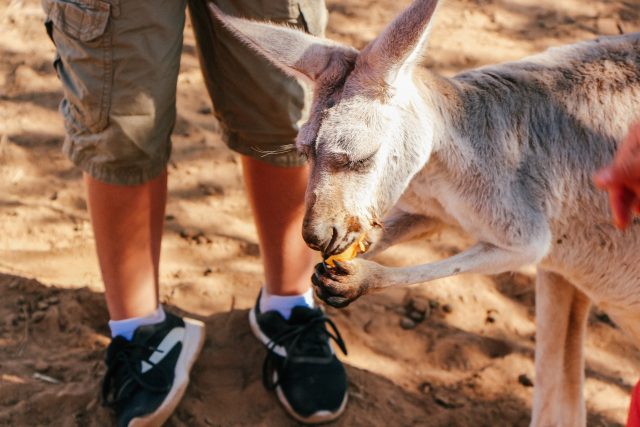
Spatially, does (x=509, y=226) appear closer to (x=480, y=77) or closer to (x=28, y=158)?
(x=480, y=77)

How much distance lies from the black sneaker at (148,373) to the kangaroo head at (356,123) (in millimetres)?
939

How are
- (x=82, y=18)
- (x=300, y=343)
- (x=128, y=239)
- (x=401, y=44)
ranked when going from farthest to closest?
1. (x=300, y=343)
2. (x=128, y=239)
3. (x=82, y=18)
4. (x=401, y=44)

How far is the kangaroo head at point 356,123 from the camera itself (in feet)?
5.98

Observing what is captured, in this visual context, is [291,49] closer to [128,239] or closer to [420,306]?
[128,239]

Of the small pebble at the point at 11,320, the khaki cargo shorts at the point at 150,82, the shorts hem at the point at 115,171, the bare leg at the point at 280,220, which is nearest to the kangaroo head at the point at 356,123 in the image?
the khaki cargo shorts at the point at 150,82

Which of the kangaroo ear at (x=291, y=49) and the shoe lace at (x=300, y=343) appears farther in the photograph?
the shoe lace at (x=300, y=343)

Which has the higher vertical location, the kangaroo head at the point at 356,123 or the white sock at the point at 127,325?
the kangaroo head at the point at 356,123

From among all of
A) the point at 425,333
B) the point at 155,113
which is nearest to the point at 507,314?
the point at 425,333

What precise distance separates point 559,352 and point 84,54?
61.5 inches

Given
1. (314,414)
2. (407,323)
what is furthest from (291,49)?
(407,323)

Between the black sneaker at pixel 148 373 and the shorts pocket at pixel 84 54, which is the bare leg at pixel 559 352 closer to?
the black sneaker at pixel 148 373

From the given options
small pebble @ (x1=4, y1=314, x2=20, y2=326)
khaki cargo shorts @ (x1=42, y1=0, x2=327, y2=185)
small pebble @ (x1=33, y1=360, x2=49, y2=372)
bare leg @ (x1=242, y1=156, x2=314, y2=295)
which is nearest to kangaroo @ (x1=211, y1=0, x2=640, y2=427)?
khaki cargo shorts @ (x1=42, y1=0, x2=327, y2=185)

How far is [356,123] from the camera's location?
1.86 m

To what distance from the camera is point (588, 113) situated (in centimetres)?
217
